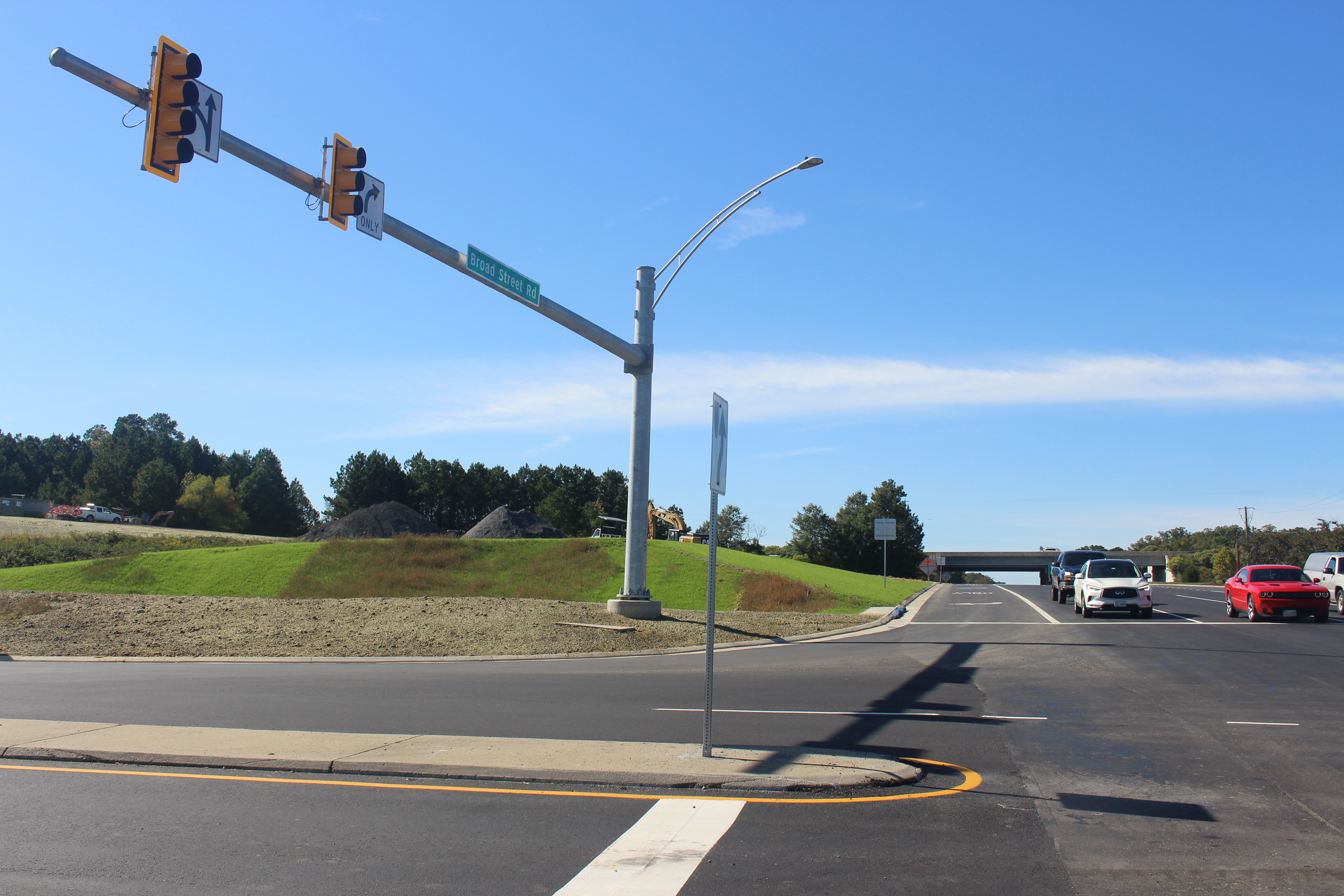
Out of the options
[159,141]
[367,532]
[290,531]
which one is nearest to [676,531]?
[367,532]

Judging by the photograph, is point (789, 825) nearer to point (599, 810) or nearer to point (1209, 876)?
point (599, 810)

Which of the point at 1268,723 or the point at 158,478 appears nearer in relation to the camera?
the point at 1268,723

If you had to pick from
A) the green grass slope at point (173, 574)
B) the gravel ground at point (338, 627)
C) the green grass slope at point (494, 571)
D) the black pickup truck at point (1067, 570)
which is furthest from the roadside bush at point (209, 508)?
the black pickup truck at point (1067, 570)

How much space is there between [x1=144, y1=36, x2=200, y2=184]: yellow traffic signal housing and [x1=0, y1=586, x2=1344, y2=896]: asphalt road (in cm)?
583

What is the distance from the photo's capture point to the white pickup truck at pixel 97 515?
101812 millimetres

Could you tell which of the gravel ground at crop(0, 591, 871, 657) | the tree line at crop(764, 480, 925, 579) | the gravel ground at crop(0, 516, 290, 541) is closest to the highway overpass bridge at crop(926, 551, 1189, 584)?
the tree line at crop(764, 480, 925, 579)

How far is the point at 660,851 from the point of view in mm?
5340

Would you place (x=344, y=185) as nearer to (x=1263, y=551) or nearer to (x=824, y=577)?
(x=824, y=577)

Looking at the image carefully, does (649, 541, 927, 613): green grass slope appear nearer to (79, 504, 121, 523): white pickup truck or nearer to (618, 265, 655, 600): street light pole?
(618, 265, 655, 600): street light pole

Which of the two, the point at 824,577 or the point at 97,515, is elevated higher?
the point at 97,515

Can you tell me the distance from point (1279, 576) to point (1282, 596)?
164 centimetres

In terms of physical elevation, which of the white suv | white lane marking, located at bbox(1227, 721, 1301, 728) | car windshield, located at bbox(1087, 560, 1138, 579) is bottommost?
white lane marking, located at bbox(1227, 721, 1301, 728)

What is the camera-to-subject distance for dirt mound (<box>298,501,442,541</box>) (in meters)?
66.4

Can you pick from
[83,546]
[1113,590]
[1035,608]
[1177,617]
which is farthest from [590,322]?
[83,546]
